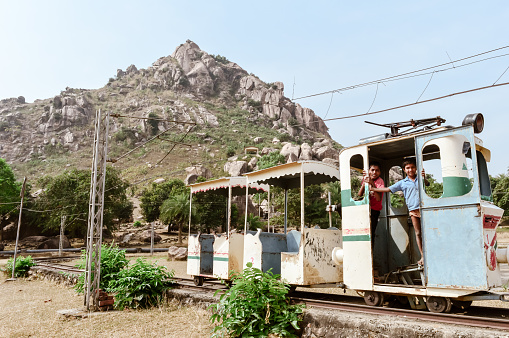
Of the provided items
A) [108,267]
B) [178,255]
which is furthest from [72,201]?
[108,267]

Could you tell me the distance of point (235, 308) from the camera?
5.79m

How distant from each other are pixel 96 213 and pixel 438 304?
7.66m

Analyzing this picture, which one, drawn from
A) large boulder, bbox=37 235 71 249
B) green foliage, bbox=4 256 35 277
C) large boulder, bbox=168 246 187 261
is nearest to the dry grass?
green foliage, bbox=4 256 35 277

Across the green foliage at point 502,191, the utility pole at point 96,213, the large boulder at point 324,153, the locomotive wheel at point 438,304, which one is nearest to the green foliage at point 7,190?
the utility pole at point 96,213

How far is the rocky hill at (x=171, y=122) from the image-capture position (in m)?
80.2

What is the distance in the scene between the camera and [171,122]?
75.2 meters

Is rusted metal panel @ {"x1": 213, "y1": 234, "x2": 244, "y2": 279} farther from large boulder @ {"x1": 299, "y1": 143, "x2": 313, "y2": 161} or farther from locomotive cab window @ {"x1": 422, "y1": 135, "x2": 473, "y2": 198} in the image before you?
large boulder @ {"x1": 299, "y1": 143, "x2": 313, "y2": 161}

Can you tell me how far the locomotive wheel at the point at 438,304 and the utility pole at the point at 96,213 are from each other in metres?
7.15

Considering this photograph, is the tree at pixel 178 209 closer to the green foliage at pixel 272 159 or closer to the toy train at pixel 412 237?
the green foliage at pixel 272 159

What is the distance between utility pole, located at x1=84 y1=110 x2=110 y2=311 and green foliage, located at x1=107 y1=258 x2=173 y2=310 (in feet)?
1.66

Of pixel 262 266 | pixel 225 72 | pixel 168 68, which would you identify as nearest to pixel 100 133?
pixel 262 266

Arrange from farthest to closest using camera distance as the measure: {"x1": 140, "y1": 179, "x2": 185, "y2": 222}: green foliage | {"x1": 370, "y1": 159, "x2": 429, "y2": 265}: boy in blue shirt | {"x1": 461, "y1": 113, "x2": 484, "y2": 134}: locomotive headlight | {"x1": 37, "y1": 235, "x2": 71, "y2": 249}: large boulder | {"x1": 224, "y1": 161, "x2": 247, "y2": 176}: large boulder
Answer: {"x1": 224, "y1": 161, "x2": 247, "y2": 176}: large boulder
{"x1": 140, "y1": 179, "x2": 185, "y2": 222}: green foliage
{"x1": 37, "y1": 235, "x2": 71, "y2": 249}: large boulder
{"x1": 370, "y1": 159, "x2": 429, "y2": 265}: boy in blue shirt
{"x1": 461, "y1": 113, "x2": 484, "y2": 134}: locomotive headlight

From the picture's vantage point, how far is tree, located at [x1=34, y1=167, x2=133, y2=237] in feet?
128

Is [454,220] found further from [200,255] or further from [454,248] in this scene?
[200,255]
